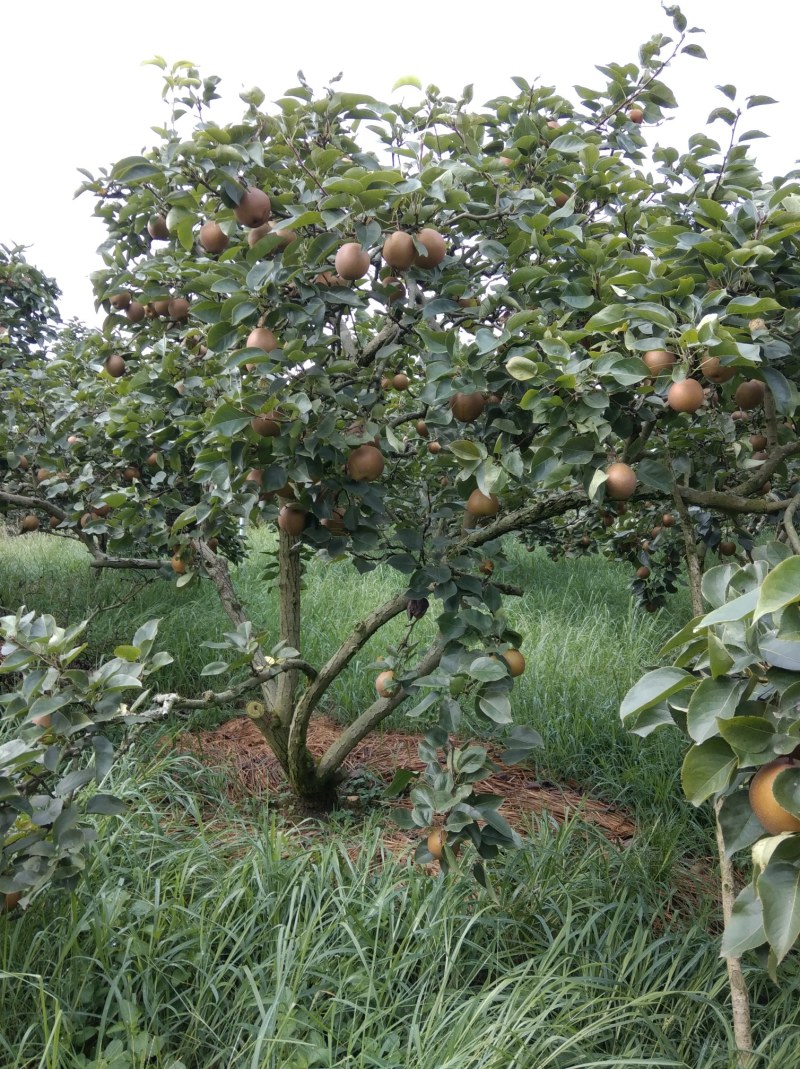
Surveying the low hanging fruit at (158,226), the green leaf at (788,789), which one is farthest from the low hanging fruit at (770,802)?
the low hanging fruit at (158,226)

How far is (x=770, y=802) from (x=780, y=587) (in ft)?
0.79

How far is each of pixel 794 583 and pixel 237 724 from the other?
298 centimetres

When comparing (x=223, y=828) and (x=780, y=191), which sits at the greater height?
(x=780, y=191)

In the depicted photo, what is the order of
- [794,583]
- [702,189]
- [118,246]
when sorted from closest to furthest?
1. [794,583]
2. [702,189]
3. [118,246]

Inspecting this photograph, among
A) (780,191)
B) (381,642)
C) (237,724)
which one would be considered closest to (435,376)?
(780,191)

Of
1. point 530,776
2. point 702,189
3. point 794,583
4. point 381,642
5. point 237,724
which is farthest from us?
point 381,642

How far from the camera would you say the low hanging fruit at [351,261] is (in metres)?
1.58

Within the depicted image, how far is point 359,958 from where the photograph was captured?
68.5 inches

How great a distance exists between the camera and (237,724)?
336cm

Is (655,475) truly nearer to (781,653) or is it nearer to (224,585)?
(781,653)

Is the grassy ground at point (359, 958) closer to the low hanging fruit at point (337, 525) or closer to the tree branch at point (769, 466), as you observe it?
the low hanging fruit at point (337, 525)

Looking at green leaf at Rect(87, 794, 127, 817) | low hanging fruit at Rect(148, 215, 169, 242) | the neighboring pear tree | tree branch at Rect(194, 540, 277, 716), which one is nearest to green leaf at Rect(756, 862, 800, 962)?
the neighboring pear tree

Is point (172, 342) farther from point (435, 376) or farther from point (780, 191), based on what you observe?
point (780, 191)

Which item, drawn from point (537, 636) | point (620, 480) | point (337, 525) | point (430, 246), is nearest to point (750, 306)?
point (620, 480)
